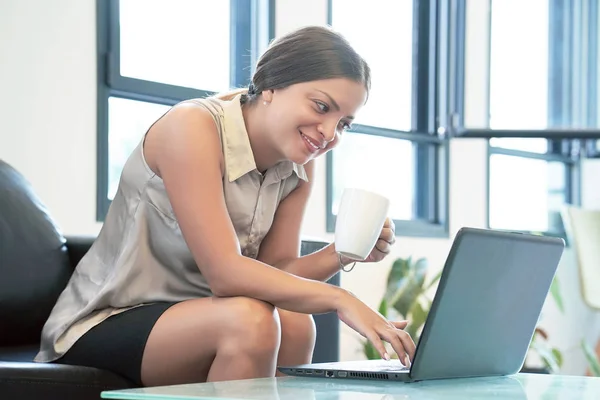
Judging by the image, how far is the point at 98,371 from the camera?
1612mm

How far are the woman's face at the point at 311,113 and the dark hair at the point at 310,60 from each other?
0.6 inches

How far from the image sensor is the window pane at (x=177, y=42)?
10.7 feet

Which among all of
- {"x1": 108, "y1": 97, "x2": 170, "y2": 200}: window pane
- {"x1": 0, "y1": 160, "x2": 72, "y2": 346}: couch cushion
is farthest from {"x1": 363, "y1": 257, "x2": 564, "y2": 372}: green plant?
{"x1": 0, "y1": 160, "x2": 72, "y2": 346}: couch cushion

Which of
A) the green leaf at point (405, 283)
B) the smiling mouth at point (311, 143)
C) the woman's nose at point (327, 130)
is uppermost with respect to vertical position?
the woman's nose at point (327, 130)

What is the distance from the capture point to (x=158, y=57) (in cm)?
338

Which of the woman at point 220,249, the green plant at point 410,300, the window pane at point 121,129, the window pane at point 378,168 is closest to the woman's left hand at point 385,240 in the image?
the woman at point 220,249

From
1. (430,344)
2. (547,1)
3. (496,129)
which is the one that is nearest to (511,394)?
(430,344)

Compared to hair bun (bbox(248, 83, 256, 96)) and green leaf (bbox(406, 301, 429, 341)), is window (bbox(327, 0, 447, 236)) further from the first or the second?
hair bun (bbox(248, 83, 256, 96))

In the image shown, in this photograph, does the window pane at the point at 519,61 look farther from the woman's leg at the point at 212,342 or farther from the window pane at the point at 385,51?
the woman's leg at the point at 212,342

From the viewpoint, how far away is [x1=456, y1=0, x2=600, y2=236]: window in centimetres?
470

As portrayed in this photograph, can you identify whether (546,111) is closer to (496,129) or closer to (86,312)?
(496,129)

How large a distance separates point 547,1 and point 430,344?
398cm

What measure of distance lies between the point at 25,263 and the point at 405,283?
7.90ft

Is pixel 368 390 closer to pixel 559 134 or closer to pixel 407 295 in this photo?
pixel 407 295
